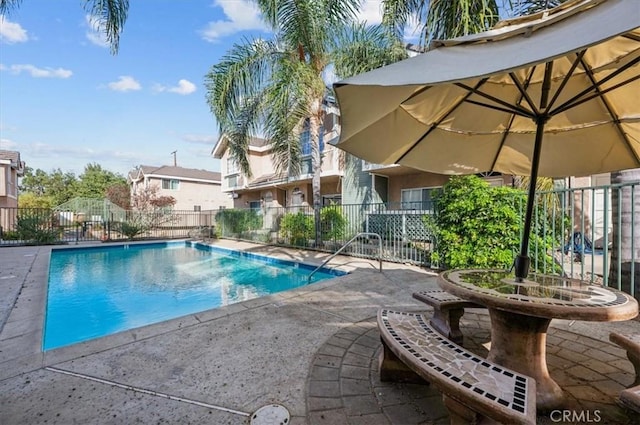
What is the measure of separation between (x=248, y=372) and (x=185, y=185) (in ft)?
99.7

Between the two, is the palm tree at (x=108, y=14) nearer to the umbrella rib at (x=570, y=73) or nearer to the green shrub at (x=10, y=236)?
the umbrella rib at (x=570, y=73)

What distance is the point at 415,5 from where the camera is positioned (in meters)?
6.75

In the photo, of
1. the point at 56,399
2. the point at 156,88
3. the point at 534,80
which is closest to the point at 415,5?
the point at 534,80

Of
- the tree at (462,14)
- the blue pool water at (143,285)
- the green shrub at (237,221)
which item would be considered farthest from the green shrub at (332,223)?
the tree at (462,14)

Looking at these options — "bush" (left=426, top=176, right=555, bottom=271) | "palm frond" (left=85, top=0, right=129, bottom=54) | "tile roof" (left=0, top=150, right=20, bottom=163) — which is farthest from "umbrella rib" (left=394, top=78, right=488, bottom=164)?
"tile roof" (left=0, top=150, right=20, bottom=163)

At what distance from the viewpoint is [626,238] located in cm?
432

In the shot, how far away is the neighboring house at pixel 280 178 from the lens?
1484cm

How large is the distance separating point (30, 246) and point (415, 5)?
1760 centimetres

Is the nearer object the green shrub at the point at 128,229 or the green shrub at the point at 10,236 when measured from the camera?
the green shrub at the point at 10,236

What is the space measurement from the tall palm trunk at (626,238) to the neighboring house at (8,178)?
92.4 ft

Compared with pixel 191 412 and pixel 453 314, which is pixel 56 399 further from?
pixel 453 314

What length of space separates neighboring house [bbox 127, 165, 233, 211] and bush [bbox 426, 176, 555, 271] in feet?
86.6

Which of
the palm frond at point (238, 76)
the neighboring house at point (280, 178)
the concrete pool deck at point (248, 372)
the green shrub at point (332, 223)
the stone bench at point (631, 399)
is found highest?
the palm frond at point (238, 76)

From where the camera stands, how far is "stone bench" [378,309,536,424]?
1323 mm
